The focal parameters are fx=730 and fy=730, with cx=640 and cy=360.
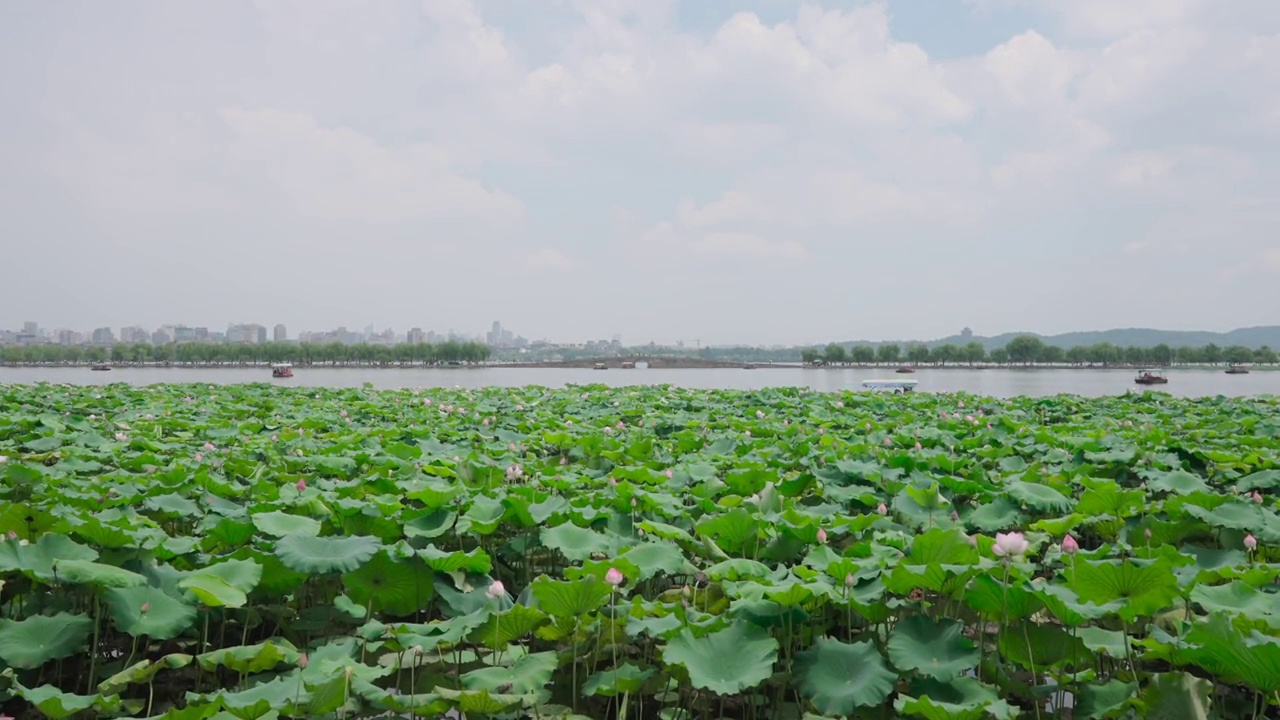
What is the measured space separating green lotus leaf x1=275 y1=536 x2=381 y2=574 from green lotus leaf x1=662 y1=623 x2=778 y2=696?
4.09 ft

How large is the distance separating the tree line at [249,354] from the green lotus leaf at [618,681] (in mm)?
99625

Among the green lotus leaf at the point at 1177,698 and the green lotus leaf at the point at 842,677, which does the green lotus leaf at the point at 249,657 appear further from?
the green lotus leaf at the point at 1177,698

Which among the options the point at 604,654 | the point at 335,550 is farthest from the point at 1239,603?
the point at 335,550

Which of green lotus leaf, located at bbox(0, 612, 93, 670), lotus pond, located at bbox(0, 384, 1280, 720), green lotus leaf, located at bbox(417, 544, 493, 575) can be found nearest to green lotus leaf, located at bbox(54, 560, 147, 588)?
lotus pond, located at bbox(0, 384, 1280, 720)

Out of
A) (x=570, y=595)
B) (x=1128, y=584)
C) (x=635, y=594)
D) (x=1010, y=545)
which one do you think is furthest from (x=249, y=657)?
(x=1128, y=584)

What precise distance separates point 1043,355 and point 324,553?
111 meters

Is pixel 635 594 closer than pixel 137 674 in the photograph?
No

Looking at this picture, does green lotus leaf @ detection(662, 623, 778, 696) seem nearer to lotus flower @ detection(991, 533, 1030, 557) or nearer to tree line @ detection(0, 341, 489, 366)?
lotus flower @ detection(991, 533, 1030, 557)

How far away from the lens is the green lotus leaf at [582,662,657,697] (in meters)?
2.35

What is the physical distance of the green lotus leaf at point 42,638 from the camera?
7.94 ft

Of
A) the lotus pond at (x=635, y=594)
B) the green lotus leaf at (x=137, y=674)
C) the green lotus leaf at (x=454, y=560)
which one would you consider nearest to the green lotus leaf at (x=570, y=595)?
the lotus pond at (x=635, y=594)

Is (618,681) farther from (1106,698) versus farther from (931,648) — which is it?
(1106,698)

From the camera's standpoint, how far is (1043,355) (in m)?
98.9

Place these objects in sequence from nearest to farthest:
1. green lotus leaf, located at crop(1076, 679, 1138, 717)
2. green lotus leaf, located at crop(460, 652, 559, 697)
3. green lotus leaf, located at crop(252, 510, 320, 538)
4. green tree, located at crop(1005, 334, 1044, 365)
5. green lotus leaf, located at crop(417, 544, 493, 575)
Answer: green lotus leaf, located at crop(1076, 679, 1138, 717) → green lotus leaf, located at crop(460, 652, 559, 697) → green lotus leaf, located at crop(417, 544, 493, 575) → green lotus leaf, located at crop(252, 510, 320, 538) → green tree, located at crop(1005, 334, 1044, 365)
